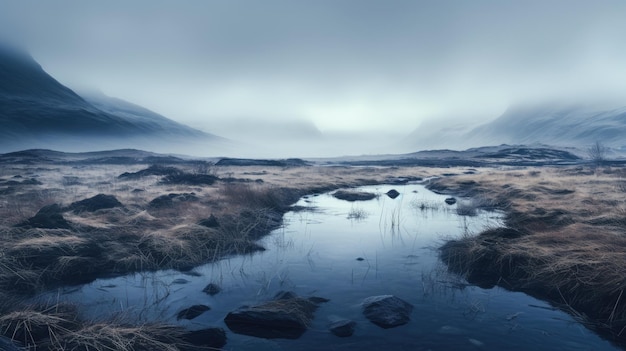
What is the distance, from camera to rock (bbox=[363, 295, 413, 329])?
1210 centimetres

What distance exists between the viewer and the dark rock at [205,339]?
10.6 meters

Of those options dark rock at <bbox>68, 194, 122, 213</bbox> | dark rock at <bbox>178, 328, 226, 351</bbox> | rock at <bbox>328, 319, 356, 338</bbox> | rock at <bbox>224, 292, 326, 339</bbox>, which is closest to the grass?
dark rock at <bbox>178, 328, 226, 351</bbox>

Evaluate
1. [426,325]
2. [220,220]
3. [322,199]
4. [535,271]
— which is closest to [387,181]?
[322,199]

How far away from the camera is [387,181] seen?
71.6m

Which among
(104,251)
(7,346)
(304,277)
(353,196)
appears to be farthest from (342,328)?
(353,196)

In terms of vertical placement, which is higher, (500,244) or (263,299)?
(500,244)

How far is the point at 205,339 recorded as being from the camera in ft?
35.8

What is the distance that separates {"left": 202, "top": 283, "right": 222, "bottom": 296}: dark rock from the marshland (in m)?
0.12

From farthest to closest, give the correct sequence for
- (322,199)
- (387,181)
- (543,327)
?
(387,181)
(322,199)
(543,327)

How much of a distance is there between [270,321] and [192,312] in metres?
2.80

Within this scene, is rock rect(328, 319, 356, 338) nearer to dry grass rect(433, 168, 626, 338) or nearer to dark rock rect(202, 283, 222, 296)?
dark rock rect(202, 283, 222, 296)

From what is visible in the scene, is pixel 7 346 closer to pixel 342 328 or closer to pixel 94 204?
pixel 342 328

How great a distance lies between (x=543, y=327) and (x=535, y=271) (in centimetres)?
425

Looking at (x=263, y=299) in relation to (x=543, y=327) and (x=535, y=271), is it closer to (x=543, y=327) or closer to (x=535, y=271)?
(x=543, y=327)
